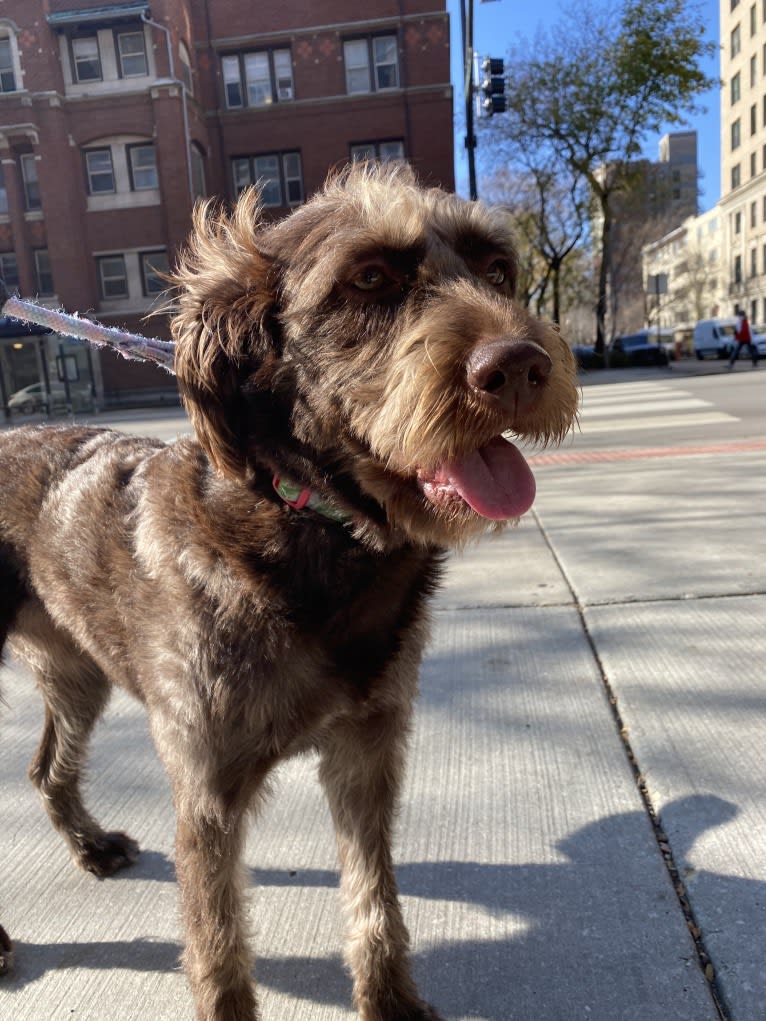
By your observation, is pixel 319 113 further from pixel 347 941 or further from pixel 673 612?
pixel 347 941

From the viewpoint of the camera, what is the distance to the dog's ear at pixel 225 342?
1800 mm

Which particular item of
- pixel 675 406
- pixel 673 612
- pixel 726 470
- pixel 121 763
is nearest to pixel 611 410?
pixel 675 406

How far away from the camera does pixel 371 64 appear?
29875mm

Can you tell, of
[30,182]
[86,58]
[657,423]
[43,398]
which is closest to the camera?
[657,423]

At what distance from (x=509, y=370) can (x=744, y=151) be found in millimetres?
74593

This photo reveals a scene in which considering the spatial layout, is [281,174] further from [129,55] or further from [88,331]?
[88,331]

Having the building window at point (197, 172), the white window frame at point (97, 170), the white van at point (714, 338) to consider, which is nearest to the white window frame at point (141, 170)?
the white window frame at point (97, 170)

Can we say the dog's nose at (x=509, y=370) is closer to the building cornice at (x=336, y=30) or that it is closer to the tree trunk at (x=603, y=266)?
the building cornice at (x=336, y=30)

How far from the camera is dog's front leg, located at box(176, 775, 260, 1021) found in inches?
70.7

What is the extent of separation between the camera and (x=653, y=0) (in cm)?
3002

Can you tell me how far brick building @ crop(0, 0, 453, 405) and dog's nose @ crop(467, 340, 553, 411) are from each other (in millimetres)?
29080

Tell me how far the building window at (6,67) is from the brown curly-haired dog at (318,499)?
33.9 m

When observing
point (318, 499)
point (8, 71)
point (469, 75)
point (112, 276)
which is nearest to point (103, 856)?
point (318, 499)

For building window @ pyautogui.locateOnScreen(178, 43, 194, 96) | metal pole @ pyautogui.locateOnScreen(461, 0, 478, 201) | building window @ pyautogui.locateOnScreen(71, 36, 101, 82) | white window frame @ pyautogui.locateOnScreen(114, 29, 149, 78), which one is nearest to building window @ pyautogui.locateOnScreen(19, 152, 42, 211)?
building window @ pyautogui.locateOnScreen(71, 36, 101, 82)
